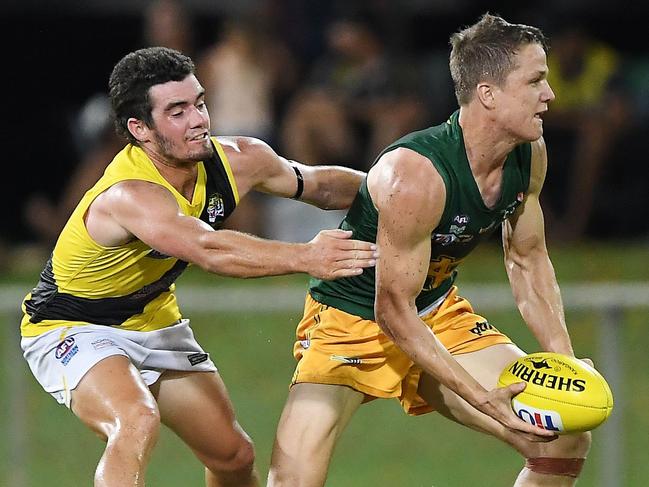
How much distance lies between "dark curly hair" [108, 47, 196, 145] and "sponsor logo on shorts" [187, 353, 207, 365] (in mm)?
1065

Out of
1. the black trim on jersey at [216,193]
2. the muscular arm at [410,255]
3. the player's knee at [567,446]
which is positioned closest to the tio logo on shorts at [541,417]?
the muscular arm at [410,255]

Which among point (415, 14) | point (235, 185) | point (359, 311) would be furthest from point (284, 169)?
point (415, 14)

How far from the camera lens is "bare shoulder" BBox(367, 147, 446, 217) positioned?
5711mm

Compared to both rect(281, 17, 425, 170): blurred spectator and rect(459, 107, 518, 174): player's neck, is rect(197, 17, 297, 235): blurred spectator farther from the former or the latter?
rect(459, 107, 518, 174): player's neck

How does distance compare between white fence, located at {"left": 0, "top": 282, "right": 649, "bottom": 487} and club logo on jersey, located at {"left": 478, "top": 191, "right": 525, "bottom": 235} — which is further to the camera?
white fence, located at {"left": 0, "top": 282, "right": 649, "bottom": 487}

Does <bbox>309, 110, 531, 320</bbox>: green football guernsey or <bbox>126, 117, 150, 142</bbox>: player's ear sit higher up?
<bbox>126, 117, 150, 142</bbox>: player's ear

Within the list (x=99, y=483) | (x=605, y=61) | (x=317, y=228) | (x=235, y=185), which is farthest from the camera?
(x=605, y=61)

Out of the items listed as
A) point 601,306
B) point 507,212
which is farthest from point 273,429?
point 507,212

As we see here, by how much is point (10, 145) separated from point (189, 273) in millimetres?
2283

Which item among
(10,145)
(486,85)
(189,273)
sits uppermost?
(486,85)

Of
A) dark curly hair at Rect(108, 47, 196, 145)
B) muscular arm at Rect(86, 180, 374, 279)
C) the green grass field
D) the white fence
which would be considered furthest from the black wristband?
the green grass field

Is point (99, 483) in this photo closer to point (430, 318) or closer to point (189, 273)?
point (430, 318)

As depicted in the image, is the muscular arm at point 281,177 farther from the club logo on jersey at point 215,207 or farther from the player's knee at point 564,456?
the player's knee at point 564,456

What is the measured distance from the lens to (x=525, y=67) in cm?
577
